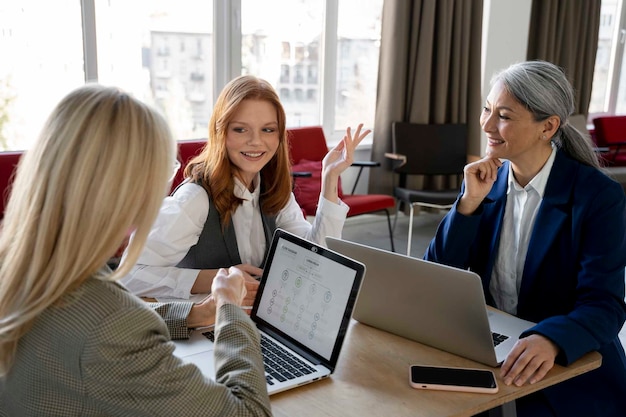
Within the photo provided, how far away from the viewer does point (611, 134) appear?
20.7 ft

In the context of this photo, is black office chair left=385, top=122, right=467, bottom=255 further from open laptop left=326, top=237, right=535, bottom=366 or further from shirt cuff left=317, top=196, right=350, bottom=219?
open laptop left=326, top=237, right=535, bottom=366

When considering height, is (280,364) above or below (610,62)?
below

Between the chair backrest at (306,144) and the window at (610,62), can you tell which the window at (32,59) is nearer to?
the chair backrest at (306,144)

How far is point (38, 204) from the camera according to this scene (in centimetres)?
94

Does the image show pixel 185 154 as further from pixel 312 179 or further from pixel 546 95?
pixel 546 95

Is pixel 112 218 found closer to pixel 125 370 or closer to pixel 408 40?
pixel 125 370

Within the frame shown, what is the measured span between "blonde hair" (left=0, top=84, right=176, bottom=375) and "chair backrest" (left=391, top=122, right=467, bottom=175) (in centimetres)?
391

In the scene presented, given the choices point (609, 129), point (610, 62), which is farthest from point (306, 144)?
point (610, 62)

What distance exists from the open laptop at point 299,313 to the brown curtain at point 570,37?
496 cm

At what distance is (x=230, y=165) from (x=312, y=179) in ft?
7.11

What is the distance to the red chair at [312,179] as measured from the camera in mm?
4027

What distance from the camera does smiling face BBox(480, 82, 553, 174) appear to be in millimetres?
1785

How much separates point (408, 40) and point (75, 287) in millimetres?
4266

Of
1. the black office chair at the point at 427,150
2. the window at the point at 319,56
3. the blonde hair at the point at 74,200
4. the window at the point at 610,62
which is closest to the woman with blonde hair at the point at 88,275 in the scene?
the blonde hair at the point at 74,200
